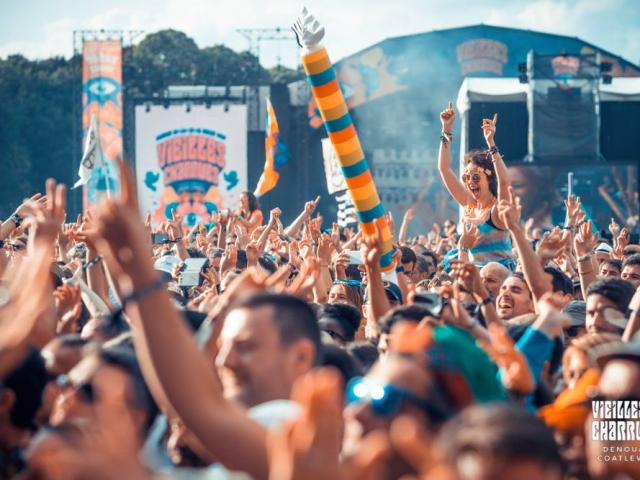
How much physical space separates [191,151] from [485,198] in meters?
25.3

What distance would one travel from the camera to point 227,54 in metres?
55.7

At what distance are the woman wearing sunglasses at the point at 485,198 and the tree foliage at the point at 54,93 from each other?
26.8 meters

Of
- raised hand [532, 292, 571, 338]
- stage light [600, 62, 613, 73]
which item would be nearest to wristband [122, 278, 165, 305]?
raised hand [532, 292, 571, 338]

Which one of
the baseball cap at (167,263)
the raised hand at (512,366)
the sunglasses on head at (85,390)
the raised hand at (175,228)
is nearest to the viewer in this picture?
the sunglasses on head at (85,390)

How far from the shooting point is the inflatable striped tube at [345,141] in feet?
21.4

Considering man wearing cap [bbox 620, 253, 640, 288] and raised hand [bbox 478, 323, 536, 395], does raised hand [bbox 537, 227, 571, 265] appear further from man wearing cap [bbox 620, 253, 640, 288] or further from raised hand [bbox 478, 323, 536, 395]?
raised hand [bbox 478, 323, 536, 395]

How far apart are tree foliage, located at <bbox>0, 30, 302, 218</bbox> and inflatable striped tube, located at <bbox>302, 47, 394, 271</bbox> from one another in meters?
27.8

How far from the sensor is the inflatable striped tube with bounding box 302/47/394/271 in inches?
257

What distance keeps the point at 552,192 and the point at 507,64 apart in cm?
985

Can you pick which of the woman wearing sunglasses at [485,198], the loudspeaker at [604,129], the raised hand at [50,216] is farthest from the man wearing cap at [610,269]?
the loudspeaker at [604,129]

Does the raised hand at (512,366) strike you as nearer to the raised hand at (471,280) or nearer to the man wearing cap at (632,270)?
the raised hand at (471,280)

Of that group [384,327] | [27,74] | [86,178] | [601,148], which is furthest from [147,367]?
[27,74]

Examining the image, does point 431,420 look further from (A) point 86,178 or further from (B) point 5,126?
(B) point 5,126

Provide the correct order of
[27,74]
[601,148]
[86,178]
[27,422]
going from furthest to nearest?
[27,74], [601,148], [86,178], [27,422]
